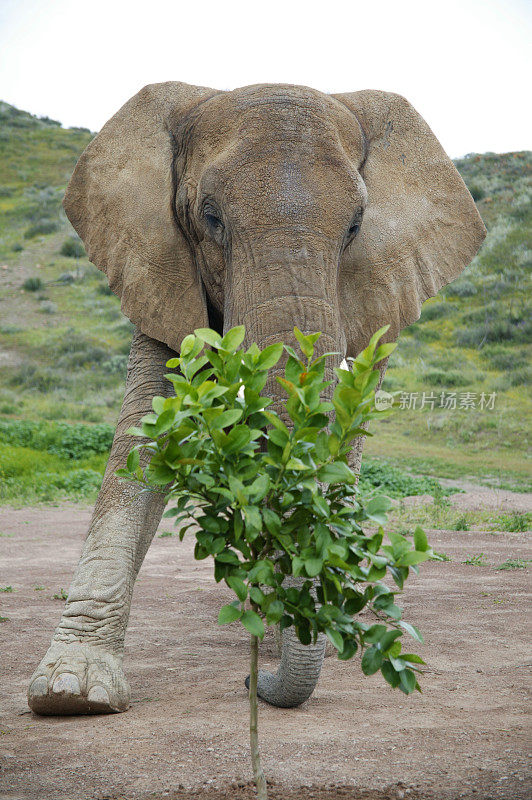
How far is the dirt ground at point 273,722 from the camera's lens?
2627mm

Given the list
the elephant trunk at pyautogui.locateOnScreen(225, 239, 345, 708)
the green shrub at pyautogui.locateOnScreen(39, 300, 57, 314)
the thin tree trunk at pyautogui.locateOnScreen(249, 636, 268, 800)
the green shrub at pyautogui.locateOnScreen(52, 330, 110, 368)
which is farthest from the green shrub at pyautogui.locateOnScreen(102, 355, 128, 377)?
the thin tree trunk at pyautogui.locateOnScreen(249, 636, 268, 800)

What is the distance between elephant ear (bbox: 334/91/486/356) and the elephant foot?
6.99ft

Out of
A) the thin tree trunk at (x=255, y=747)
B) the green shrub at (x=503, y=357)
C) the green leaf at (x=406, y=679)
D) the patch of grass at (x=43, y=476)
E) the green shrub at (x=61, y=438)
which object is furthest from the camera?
the green shrub at (x=503, y=357)

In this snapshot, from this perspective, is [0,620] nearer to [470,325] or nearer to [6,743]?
[6,743]

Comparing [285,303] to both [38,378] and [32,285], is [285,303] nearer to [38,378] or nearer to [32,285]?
[38,378]

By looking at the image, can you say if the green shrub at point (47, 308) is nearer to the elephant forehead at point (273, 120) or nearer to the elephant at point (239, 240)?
the elephant at point (239, 240)

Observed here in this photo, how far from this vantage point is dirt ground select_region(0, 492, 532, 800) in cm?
263

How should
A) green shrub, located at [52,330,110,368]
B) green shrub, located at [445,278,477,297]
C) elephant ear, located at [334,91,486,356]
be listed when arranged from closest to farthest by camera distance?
elephant ear, located at [334,91,486,356]
green shrub, located at [52,330,110,368]
green shrub, located at [445,278,477,297]

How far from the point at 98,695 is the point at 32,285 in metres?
31.0

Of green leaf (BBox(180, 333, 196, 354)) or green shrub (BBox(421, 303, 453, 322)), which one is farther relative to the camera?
green shrub (BBox(421, 303, 453, 322))

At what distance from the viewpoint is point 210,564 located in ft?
24.8

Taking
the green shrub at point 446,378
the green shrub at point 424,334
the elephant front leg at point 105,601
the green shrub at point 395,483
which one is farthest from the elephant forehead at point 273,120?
Result: the green shrub at point 424,334

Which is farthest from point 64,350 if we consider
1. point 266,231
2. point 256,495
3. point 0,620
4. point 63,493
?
point 256,495

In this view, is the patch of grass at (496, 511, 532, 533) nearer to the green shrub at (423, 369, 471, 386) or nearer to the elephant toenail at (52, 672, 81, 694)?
the elephant toenail at (52, 672, 81, 694)
